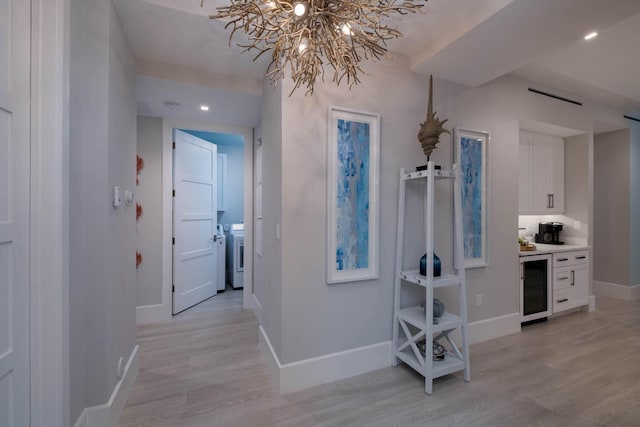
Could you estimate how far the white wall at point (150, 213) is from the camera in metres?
3.17

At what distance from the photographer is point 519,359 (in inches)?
94.4

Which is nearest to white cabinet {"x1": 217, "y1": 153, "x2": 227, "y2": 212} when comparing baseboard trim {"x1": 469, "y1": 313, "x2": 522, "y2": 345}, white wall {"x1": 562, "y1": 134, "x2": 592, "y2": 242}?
baseboard trim {"x1": 469, "y1": 313, "x2": 522, "y2": 345}

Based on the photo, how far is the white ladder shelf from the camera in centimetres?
197

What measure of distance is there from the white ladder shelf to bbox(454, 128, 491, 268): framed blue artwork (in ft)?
1.91

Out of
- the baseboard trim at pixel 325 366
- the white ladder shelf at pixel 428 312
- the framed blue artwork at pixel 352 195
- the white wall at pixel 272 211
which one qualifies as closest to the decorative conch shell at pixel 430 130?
the white ladder shelf at pixel 428 312

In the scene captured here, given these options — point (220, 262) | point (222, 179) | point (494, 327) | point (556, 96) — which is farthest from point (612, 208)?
point (222, 179)

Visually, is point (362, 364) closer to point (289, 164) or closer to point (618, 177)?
point (289, 164)

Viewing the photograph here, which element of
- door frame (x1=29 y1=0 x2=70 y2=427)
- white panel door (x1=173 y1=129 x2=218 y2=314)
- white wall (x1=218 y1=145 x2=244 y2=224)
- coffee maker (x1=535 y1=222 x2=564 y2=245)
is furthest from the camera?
white wall (x1=218 y1=145 x2=244 y2=224)

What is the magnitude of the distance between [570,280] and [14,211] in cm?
500

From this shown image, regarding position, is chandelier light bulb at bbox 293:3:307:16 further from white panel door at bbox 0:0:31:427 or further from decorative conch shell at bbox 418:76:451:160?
decorative conch shell at bbox 418:76:451:160

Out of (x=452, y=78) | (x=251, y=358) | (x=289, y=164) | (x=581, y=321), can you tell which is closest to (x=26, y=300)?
(x=289, y=164)

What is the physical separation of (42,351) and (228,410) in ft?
3.62

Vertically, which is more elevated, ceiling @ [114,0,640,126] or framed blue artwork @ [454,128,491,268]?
ceiling @ [114,0,640,126]

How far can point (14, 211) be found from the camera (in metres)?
1.12
